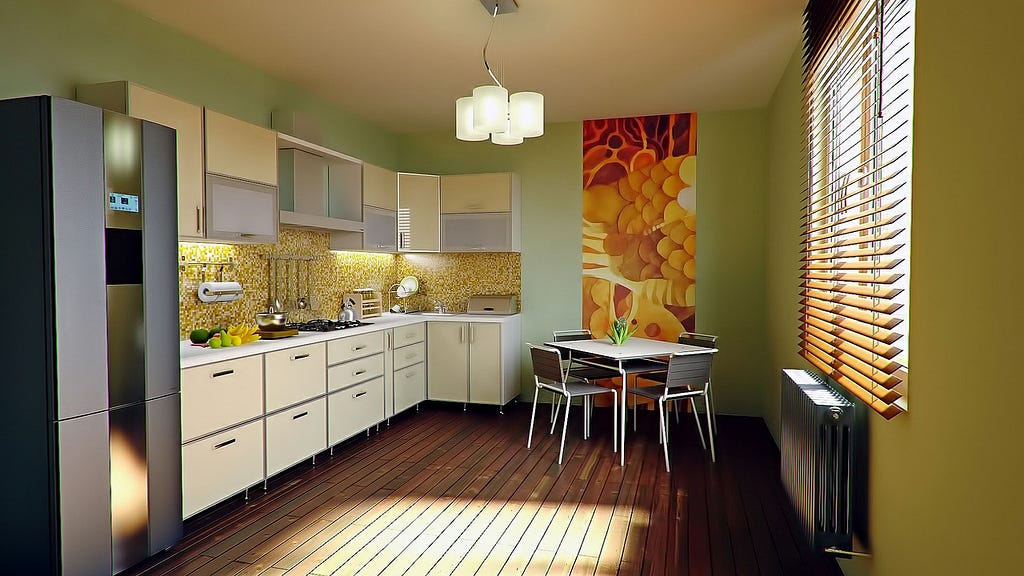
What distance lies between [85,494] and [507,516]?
78.7 inches

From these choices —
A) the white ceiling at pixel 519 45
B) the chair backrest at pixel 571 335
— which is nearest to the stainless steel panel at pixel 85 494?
the white ceiling at pixel 519 45

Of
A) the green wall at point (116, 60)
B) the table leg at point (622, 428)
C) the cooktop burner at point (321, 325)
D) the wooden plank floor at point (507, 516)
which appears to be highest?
the green wall at point (116, 60)

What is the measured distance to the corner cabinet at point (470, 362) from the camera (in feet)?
19.2

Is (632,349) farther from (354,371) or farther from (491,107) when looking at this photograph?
(491,107)

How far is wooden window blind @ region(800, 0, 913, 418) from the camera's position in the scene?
2.18 m

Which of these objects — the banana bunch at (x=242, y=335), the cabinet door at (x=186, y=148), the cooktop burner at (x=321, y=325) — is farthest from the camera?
the cooktop burner at (x=321, y=325)

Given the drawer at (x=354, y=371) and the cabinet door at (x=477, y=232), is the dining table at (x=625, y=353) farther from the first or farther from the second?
the drawer at (x=354, y=371)

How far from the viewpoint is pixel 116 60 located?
3.45 meters

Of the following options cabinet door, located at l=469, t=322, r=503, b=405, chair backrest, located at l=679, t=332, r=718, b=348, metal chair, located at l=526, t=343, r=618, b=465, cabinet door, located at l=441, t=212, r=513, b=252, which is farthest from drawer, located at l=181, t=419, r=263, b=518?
chair backrest, located at l=679, t=332, r=718, b=348

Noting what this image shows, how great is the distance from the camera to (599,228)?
6105 mm

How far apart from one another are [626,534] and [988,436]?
2032 mm

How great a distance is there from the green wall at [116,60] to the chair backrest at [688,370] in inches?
135

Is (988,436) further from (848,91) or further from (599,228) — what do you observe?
(599,228)

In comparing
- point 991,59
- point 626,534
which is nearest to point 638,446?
point 626,534
